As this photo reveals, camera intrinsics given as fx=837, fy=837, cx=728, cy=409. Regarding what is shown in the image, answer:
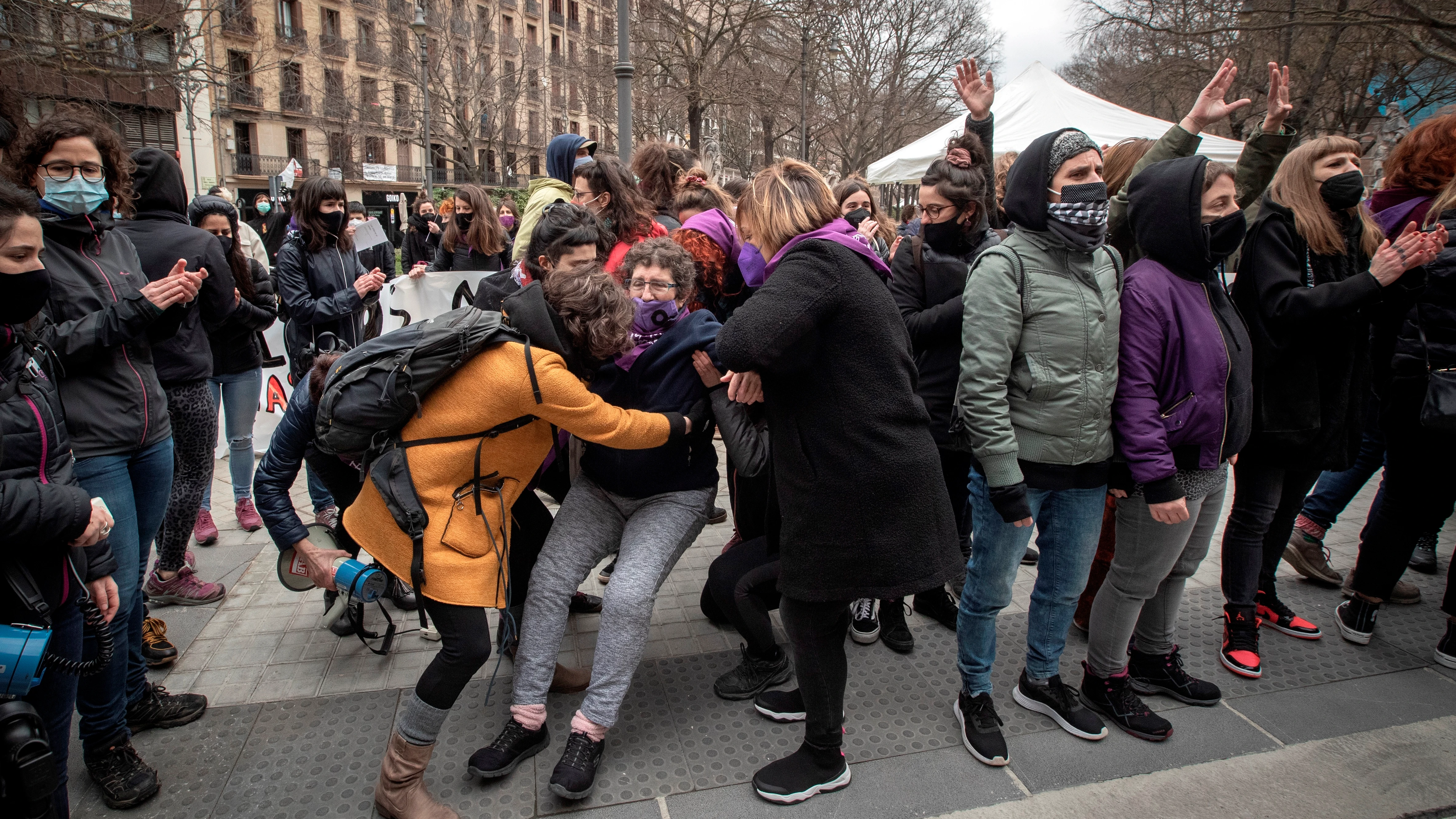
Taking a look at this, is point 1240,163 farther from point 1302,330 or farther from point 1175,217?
point 1175,217

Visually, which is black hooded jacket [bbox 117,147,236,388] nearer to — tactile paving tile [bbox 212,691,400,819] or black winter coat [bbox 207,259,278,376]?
black winter coat [bbox 207,259,278,376]

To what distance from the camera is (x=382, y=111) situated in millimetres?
40531

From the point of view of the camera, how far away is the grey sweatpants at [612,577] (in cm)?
265

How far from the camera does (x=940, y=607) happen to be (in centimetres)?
372

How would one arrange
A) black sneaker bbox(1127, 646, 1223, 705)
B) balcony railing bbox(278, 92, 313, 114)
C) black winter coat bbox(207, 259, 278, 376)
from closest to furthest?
black sneaker bbox(1127, 646, 1223, 705) < black winter coat bbox(207, 259, 278, 376) < balcony railing bbox(278, 92, 313, 114)

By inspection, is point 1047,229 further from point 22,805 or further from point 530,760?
point 22,805

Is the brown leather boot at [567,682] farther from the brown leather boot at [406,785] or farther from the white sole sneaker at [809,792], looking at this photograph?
the white sole sneaker at [809,792]

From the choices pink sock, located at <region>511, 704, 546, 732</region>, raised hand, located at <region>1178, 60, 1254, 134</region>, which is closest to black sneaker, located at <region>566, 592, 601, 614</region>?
pink sock, located at <region>511, 704, 546, 732</region>

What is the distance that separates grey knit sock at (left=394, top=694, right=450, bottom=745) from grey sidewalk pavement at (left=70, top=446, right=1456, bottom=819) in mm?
282

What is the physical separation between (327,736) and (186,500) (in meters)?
1.50

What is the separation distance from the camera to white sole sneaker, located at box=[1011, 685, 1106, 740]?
287 centimetres

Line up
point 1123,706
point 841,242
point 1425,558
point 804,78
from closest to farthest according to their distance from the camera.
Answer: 1. point 841,242
2. point 1123,706
3. point 1425,558
4. point 804,78

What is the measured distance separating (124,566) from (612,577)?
59.0 inches

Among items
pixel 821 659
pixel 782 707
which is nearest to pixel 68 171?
pixel 821 659
